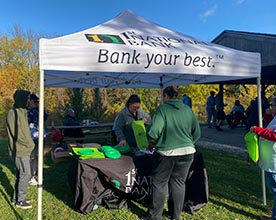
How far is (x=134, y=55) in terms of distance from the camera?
3.13m

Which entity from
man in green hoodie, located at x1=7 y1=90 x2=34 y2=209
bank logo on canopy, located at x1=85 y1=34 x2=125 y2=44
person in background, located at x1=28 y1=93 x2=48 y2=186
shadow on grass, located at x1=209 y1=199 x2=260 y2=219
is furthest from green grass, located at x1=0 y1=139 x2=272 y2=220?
bank logo on canopy, located at x1=85 y1=34 x2=125 y2=44

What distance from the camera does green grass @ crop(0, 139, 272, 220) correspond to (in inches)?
139

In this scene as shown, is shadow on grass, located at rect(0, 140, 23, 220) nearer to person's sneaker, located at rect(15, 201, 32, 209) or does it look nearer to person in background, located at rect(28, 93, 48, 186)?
person's sneaker, located at rect(15, 201, 32, 209)

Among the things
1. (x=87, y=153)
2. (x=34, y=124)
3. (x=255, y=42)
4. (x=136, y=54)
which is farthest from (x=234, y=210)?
(x=255, y=42)

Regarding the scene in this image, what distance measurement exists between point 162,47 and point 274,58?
7437 mm

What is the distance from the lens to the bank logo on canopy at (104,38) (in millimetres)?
3102

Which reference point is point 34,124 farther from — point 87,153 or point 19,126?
point 87,153

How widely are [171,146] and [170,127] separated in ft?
0.69

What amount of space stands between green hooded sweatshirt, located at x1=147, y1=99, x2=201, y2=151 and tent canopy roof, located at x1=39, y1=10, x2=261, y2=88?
1.71ft

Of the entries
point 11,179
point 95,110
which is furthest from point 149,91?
point 11,179

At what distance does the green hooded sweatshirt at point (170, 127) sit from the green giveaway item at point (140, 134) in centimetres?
87

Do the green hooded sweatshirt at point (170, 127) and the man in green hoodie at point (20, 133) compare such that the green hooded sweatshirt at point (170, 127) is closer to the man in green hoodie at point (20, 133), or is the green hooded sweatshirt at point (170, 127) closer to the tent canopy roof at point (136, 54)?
the tent canopy roof at point (136, 54)

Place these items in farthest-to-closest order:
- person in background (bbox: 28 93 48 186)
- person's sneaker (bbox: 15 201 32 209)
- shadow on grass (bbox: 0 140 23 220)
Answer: person in background (bbox: 28 93 48 186), shadow on grass (bbox: 0 140 23 220), person's sneaker (bbox: 15 201 32 209)

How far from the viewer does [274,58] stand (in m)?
9.27
